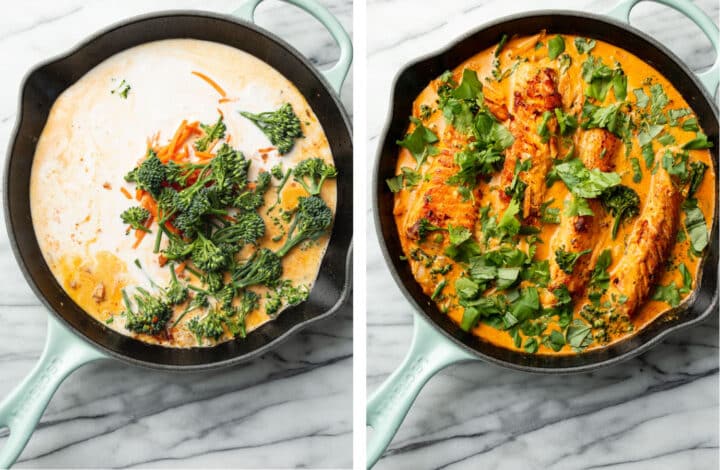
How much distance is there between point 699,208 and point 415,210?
2.67ft

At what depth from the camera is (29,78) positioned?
187cm

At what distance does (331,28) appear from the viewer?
1.84m

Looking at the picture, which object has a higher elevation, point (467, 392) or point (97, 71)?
point (97, 71)

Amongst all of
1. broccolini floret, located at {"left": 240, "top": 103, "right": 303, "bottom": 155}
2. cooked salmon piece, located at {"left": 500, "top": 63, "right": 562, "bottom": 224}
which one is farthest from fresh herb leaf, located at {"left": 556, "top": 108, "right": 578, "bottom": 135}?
broccolini floret, located at {"left": 240, "top": 103, "right": 303, "bottom": 155}

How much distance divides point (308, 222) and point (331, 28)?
1.76ft

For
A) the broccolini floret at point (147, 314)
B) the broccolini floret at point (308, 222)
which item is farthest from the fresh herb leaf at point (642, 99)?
the broccolini floret at point (147, 314)

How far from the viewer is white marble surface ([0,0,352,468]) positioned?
1961 millimetres

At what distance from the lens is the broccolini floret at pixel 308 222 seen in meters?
1.94

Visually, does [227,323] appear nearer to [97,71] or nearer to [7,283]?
[7,283]

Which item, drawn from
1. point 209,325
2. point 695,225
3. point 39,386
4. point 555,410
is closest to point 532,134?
point 695,225

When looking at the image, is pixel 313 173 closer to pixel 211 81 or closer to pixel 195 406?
pixel 211 81

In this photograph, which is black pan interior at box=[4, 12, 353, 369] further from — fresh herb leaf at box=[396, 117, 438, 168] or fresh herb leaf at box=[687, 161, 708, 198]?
fresh herb leaf at box=[687, 161, 708, 198]

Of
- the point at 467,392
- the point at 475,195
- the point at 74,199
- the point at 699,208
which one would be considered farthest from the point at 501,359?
the point at 74,199

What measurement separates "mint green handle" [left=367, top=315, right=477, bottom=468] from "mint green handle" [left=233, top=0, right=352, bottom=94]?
0.69 meters
